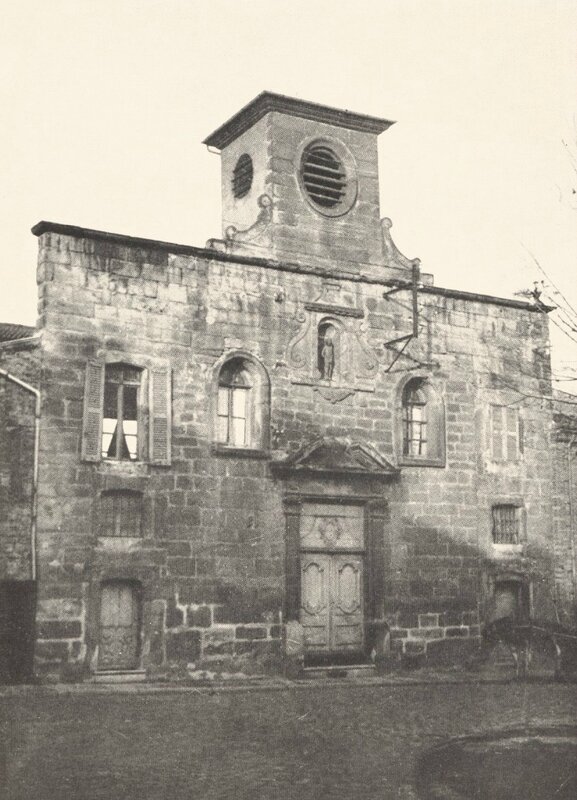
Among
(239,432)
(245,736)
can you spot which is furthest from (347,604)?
(245,736)

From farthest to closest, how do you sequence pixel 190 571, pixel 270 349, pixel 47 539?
pixel 270 349 < pixel 190 571 < pixel 47 539

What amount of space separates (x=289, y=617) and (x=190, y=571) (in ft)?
6.80

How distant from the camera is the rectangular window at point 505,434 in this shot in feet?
69.5

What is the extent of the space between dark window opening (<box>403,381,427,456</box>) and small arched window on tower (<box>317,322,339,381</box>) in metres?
1.81

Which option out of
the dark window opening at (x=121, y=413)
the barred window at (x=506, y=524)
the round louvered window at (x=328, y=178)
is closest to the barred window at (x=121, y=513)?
the dark window opening at (x=121, y=413)

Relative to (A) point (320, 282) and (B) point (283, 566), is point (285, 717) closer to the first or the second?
(B) point (283, 566)

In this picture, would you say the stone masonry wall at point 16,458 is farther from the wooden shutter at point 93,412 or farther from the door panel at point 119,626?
the door panel at point 119,626

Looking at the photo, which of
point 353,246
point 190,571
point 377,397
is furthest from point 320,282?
point 190,571

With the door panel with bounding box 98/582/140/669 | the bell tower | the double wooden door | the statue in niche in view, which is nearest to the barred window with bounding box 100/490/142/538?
the door panel with bounding box 98/582/140/669

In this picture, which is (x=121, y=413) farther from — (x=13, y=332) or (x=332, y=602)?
(x=332, y=602)

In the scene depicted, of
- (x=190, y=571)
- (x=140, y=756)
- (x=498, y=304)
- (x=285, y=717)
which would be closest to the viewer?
(x=140, y=756)

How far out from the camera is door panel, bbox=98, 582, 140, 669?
16.7 m

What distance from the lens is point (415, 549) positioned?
777 inches

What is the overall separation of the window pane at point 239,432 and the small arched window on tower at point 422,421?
3.49 metres
